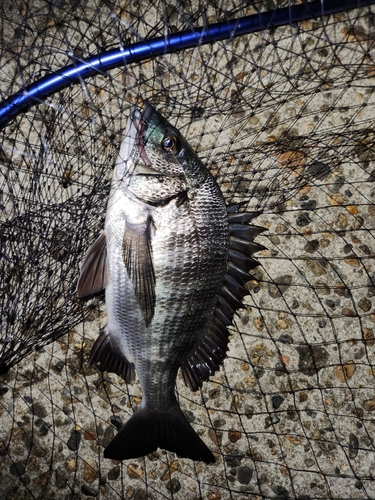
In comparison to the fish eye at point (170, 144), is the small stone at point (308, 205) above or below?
above

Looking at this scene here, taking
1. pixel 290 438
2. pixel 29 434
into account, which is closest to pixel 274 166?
pixel 290 438

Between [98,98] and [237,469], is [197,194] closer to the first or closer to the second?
[98,98]

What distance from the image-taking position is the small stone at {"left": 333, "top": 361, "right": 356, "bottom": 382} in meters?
2.15

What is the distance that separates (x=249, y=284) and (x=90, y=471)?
1.18 meters

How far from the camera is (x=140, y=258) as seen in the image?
1702mm

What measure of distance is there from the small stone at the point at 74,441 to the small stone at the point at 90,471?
3.3 inches

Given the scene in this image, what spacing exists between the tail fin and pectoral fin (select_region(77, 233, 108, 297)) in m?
0.59

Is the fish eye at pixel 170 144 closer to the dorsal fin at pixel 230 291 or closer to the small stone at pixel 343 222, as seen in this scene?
the dorsal fin at pixel 230 291

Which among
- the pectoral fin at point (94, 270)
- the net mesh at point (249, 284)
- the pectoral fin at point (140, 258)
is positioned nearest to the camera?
the pectoral fin at point (140, 258)

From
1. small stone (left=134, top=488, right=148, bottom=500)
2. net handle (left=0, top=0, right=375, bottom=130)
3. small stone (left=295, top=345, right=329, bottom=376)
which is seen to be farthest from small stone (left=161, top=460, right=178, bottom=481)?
net handle (left=0, top=0, right=375, bottom=130)

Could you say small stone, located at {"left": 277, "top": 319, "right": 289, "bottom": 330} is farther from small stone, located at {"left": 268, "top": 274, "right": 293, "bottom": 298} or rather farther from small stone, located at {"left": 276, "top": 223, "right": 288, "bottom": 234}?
small stone, located at {"left": 276, "top": 223, "right": 288, "bottom": 234}

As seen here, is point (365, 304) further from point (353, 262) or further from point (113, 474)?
point (113, 474)

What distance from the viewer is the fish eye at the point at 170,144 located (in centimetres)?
173

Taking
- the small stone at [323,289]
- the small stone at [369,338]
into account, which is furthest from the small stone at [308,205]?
the small stone at [369,338]
